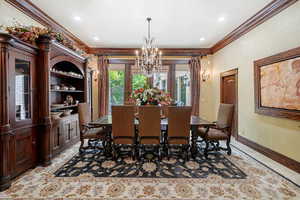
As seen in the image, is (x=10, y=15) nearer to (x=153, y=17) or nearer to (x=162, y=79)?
(x=153, y=17)

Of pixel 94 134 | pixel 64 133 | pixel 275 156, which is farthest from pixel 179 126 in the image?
pixel 64 133

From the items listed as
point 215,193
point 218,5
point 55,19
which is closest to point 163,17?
point 218,5

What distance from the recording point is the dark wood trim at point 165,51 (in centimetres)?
567

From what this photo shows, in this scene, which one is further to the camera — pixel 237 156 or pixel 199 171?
pixel 237 156

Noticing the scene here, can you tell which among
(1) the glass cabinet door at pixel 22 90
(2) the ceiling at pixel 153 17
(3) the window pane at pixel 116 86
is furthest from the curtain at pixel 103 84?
(1) the glass cabinet door at pixel 22 90

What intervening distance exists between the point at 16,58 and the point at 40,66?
0.46m

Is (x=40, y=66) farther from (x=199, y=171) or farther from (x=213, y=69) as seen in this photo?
(x=213, y=69)

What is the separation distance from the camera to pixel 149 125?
2865 mm

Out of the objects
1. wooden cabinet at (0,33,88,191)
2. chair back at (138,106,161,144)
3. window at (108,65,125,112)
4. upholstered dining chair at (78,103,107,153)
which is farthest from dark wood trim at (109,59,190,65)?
chair back at (138,106,161,144)

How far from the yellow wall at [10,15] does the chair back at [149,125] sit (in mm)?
2813

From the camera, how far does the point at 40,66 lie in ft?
9.11

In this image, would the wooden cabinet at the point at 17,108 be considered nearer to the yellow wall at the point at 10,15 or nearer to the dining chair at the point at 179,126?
the yellow wall at the point at 10,15

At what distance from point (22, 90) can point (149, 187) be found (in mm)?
2561

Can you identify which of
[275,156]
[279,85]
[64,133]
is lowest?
[275,156]
